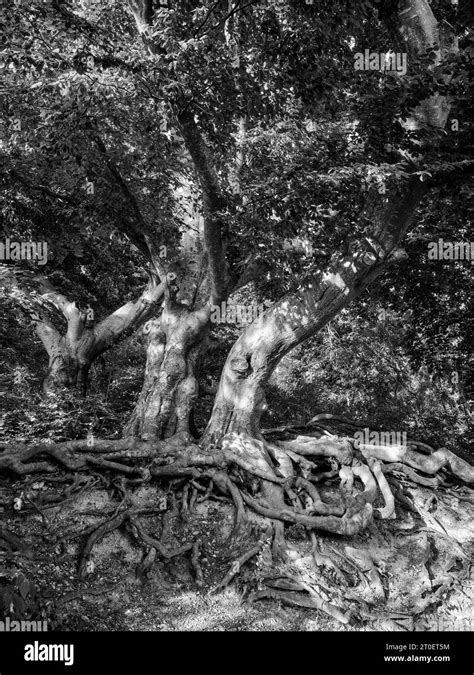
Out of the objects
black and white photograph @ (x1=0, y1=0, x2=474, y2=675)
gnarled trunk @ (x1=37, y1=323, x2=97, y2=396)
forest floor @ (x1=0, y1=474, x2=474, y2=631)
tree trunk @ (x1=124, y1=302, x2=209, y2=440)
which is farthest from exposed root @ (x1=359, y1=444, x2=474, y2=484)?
gnarled trunk @ (x1=37, y1=323, x2=97, y2=396)

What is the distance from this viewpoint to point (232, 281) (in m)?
9.80

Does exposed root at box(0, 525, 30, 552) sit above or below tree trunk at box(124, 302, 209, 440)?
below

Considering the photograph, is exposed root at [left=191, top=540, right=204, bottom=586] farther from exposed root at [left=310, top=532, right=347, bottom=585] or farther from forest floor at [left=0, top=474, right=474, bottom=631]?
exposed root at [left=310, top=532, right=347, bottom=585]

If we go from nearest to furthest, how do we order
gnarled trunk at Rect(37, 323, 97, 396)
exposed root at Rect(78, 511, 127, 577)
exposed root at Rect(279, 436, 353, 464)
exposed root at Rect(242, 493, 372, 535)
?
1. exposed root at Rect(78, 511, 127, 577)
2. exposed root at Rect(242, 493, 372, 535)
3. exposed root at Rect(279, 436, 353, 464)
4. gnarled trunk at Rect(37, 323, 97, 396)

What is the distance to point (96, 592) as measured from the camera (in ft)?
17.8

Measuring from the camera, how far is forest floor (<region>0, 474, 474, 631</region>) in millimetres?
5426

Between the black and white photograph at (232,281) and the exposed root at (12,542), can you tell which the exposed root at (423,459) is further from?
the exposed root at (12,542)

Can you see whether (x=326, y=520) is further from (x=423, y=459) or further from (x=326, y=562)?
(x=423, y=459)

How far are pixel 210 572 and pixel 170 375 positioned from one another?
11.9 feet

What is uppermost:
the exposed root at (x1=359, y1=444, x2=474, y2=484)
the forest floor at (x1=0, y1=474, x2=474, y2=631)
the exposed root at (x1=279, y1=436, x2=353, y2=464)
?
the exposed root at (x1=279, y1=436, x2=353, y2=464)

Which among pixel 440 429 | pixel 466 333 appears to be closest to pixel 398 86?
pixel 466 333

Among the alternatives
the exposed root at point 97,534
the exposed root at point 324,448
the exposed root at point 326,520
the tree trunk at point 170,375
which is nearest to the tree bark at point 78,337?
the tree trunk at point 170,375

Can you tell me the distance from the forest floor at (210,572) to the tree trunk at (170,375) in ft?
5.17

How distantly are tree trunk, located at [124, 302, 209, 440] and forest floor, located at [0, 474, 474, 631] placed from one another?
1.58 metres
